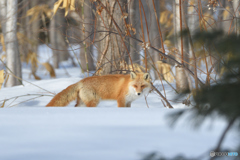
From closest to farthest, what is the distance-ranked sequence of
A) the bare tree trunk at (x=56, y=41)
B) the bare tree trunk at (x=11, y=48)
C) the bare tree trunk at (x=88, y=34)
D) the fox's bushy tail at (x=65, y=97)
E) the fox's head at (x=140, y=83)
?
the fox's bushy tail at (x=65, y=97) → the bare tree trunk at (x=88, y=34) → the fox's head at (x=140, y=83) → the bare tree trunk at (x=11, y=48) → the bare tree trunk at (x=56, y=41)

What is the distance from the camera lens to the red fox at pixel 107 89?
466cm

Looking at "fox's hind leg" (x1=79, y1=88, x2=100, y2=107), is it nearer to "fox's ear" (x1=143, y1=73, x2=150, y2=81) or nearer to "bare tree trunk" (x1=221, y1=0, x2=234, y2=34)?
"fox's ear" (x1=143, y1=73, x2=150, y2=81)

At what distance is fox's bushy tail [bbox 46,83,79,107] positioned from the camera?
4441mm

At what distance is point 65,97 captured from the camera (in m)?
4.57

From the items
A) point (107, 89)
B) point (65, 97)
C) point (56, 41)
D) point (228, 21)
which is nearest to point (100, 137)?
point (65, 97)

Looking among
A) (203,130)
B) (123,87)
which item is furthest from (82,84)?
(203,130)

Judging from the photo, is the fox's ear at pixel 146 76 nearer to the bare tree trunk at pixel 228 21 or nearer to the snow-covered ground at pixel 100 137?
the bare tree trunk at pixel 228 21

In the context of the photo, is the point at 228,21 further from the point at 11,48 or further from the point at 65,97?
the point at 65,97

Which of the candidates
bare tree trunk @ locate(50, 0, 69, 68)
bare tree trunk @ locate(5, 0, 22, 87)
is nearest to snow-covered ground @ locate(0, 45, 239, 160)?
bare tree trunk @ locate(50, 0, 69, 68)

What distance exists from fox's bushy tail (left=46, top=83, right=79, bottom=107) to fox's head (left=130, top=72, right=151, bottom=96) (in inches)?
35.7

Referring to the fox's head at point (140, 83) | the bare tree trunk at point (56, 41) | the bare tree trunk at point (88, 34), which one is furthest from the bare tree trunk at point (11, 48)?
the fox's head at point (140, 83)

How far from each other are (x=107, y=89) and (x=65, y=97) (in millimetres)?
691

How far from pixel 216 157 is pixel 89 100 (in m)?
3.33

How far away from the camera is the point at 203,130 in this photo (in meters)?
2.14
